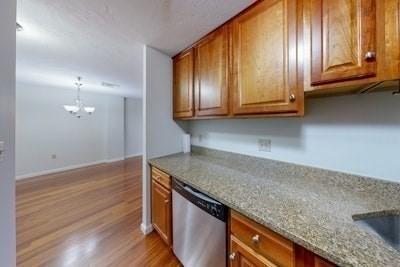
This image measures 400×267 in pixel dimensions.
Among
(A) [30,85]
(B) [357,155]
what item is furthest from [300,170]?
(A) [30,85]

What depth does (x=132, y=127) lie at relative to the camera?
22.0ft

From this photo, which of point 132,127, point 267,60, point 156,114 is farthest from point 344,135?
point 132,127

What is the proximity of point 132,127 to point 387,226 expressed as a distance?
6.83 m

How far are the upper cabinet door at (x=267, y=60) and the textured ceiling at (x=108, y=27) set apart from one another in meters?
0.19

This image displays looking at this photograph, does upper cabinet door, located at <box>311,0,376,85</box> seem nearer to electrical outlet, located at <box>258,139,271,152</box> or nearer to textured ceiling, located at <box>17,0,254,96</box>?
textured ceiling, located at <box>17,0,254,96</box>

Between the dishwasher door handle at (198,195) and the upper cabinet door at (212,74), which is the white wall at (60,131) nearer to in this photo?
the upper cabinet door at (212,74)

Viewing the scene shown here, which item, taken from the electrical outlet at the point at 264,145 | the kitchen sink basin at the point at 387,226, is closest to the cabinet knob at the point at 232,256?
the kitchen sink basin at the point at 387,226

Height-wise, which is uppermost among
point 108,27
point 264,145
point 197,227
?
point 108,27

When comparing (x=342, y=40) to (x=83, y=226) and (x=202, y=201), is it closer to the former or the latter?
Result: (x=202, y=201)

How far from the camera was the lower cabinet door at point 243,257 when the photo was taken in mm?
870

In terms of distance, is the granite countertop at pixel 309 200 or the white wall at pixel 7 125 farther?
the white wall at pixel 7 125

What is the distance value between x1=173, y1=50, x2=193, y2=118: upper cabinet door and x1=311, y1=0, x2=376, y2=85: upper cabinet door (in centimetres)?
127

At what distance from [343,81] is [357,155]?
1.73 feet

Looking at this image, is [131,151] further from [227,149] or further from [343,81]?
[343,81]
